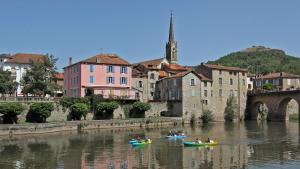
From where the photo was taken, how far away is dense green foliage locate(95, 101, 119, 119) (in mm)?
72938

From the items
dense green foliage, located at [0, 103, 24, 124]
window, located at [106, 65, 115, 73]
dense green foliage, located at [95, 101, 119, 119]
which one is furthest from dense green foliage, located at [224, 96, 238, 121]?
dense green foliage, located at [0, 103, 24, 124]

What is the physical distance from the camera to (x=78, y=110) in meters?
69.6

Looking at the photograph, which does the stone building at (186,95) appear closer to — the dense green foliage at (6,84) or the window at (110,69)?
the window at (110,69)

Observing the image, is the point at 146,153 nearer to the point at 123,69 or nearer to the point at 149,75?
the point at 123,69

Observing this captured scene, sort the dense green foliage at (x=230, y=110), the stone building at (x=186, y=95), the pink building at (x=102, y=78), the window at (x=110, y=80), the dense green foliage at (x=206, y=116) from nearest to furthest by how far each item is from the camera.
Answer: the pink building at (x=102, y=78) → the window at (x=110, y=80) → the stone building at (x=186, y=95) → the dense green foliage at (x=206, y=116) → the dense green foliage at (x=230, y=110)

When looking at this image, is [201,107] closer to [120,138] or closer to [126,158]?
[120,138]

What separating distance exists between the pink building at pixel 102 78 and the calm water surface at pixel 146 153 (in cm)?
2696

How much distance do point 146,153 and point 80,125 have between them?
87.6 feet

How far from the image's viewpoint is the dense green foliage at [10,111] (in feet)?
201

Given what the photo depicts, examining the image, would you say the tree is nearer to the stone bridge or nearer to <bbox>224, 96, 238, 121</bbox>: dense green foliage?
<bbox>224, 96, 238, 121</bbox>: dense green foliage

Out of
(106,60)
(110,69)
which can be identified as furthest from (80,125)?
(106,60)

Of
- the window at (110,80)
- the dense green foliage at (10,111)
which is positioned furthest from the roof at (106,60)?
the dense green foliage at (10,111)

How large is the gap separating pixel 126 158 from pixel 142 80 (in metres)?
54.7

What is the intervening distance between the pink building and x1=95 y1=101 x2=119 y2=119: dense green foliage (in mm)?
4622
